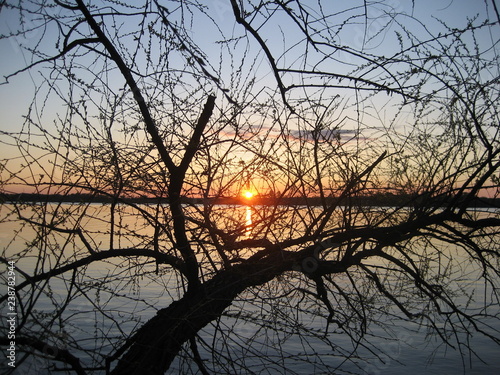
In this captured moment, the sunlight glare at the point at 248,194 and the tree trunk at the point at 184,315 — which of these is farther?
the sunlight glare at the point at 248,194

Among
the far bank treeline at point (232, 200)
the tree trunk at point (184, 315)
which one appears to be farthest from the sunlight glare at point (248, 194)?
the tree trunk at point (184, 315)

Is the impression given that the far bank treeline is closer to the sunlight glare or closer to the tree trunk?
the sunlight glare

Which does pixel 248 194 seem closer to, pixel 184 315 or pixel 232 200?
pixel 232 200

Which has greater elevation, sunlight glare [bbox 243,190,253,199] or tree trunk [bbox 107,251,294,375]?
sunlight glare [bbox 243,190,253,199]

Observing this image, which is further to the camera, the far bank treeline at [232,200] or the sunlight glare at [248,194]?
the sunlight glare at [248,194]

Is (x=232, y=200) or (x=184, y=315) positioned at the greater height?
(x=232, y=200)

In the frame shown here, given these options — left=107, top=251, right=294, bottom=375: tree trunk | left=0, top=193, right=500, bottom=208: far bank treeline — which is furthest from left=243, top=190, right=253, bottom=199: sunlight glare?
left=107, top=251, right=294, bottom=375: tree trunk

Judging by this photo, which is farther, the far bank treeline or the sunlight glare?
the sunlight glare

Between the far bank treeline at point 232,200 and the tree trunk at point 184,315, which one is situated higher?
the far bank treeline at point 232,200

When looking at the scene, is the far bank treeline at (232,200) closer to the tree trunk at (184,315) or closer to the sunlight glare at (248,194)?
the sunlight glare at (248,194)

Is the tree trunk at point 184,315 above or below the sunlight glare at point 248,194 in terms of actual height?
below

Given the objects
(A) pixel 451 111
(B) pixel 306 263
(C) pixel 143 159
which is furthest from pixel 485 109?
(C) pixel 143 159

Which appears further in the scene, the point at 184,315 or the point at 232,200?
the point at 232,200

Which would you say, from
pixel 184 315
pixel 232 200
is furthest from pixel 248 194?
pixel 184 315
